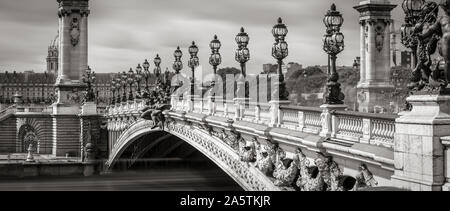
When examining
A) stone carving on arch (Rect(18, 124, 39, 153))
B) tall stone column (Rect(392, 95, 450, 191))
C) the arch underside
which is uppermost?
tall stone column (Rect(392, 95, 450, 191))

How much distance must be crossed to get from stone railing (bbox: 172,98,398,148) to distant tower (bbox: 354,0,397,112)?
821 inches

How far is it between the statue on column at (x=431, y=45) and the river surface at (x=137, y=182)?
1446 inches

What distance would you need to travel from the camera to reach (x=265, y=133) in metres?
23.4

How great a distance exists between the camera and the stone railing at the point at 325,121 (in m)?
16.6

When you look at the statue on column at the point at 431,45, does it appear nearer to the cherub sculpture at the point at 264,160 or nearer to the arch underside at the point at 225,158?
the arch underside at the point at 225,158

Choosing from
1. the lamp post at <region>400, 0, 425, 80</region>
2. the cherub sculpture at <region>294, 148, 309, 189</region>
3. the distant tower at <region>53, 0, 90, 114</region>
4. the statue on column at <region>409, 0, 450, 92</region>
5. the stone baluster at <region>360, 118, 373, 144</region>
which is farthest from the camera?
the distant tower at <region>53, 0, 90, 114</region>

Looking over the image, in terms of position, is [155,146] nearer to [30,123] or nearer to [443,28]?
[30,123]

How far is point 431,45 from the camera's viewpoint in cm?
1495

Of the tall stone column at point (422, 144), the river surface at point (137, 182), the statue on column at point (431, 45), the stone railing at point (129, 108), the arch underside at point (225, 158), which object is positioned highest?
the statue on column at point (431, 45)

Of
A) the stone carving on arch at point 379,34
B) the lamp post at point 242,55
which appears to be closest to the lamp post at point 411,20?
the lamp post at point 242,55

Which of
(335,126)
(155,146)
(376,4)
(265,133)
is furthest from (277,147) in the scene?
(155,146)

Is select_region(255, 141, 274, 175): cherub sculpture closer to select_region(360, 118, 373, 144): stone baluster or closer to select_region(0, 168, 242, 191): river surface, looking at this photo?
select_region(360, 118, 373, 144): stone baluster

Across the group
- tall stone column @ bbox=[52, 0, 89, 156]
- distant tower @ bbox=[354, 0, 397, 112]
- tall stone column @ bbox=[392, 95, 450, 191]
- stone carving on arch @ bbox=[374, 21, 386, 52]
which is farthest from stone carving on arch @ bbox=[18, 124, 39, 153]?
tall stone column @ bbox=[392, 95, 450, 191]

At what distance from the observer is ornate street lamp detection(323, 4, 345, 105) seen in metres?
19.3
